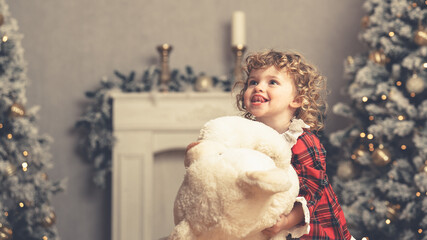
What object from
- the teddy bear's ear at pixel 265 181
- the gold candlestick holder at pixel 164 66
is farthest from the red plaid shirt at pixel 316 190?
the gold candlestick holder at pixel 164 66

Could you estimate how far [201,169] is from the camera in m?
1.29

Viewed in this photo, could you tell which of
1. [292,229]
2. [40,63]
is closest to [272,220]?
[292,229]

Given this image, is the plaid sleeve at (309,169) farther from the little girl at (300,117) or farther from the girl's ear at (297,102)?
the girl's ear at (297,102)

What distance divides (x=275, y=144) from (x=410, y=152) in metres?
1.84

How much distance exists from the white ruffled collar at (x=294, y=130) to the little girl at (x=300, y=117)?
0.02 metres

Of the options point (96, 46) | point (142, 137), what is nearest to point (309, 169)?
point (142, 137)

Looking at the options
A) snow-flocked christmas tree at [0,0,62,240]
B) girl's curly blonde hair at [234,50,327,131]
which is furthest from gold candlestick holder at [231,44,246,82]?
girl's curly blonde hair at [234,50,327,131]

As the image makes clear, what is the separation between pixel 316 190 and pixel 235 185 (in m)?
0.40

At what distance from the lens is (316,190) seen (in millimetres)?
1544

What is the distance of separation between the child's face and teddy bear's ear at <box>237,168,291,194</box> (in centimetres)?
44

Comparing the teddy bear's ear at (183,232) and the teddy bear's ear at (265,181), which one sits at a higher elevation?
the teddy bear's ear at (265,181)

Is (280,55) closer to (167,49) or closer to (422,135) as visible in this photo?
(422,135)

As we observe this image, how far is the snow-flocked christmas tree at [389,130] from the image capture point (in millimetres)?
2746

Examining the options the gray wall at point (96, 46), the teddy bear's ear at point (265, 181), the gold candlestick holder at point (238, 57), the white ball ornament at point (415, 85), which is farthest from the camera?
the gray wall at point (96, 46)
